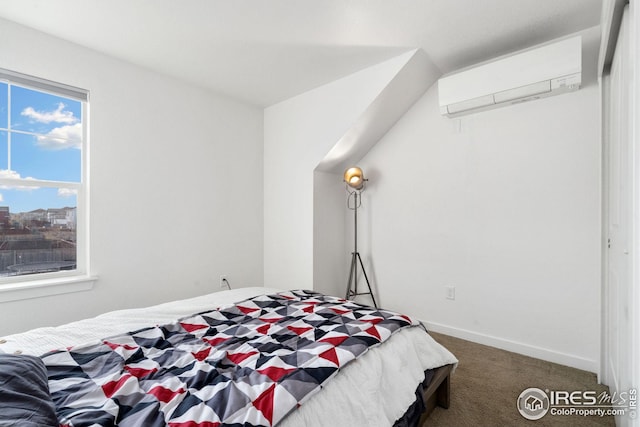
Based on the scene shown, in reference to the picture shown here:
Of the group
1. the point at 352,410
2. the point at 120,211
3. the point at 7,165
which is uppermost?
the point at 7,165

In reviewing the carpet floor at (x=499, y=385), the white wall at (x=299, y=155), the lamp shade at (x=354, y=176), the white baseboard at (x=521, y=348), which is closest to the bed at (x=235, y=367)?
the carpet floor at (x=499, y=385)

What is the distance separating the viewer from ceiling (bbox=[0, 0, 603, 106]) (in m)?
1.93

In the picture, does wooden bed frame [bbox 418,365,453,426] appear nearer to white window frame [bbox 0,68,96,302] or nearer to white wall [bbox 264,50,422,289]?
white wall [bbox 264,50,422,289]

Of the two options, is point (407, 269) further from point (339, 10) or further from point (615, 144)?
point (339, 10)

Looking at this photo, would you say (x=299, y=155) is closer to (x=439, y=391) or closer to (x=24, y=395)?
(x=439, y=391)

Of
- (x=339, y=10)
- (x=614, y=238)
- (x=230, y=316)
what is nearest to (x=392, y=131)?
(x=339, y=10)

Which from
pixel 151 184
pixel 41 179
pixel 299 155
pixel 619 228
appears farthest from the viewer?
pixel 299 155

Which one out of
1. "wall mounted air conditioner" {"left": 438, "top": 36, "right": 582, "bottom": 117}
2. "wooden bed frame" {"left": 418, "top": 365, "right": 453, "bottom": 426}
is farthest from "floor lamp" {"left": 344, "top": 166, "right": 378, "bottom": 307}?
"wooden bed frame" {"left": 418, "top": 365, "right": 453, "bottom": 426}

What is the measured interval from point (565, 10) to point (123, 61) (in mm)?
3394

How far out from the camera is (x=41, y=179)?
2.28 metres

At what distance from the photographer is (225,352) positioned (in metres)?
1.30

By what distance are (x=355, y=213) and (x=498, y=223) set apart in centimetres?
146

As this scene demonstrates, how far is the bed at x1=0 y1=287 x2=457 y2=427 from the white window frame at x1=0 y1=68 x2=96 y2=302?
2.98ft

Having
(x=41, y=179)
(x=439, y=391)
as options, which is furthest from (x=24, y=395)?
(x=41, y=179)
